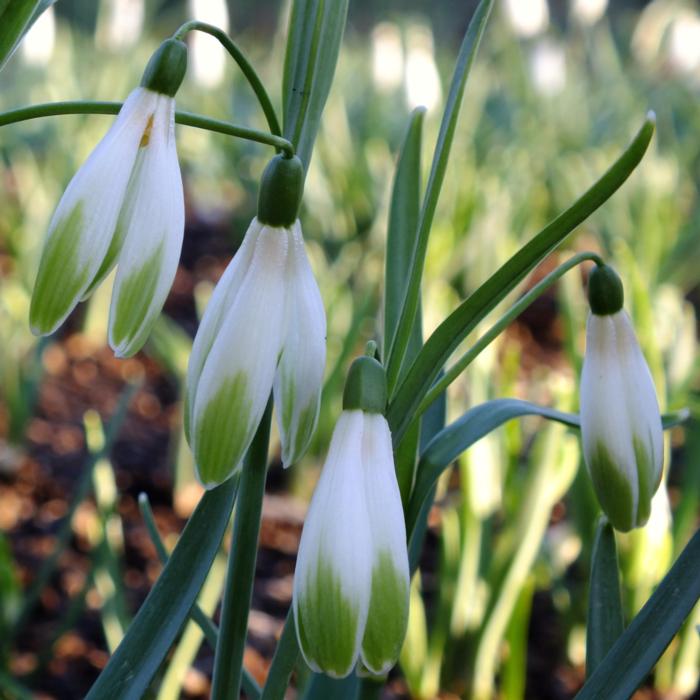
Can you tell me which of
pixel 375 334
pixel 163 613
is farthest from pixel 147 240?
pixel 375 334

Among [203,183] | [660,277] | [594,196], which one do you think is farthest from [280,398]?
[203,183]

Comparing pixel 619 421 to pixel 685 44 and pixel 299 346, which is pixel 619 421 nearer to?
pixel 299 346

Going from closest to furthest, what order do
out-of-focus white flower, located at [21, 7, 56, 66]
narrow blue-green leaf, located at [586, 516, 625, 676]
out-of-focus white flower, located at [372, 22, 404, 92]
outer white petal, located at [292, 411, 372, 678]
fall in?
outer white petal, located at [292, 411, 372, 678], narrow blue-green leaf, located at [586, 516, 625, 676], out-of-focus white flower, located at [21, 7, 56, 66], out-of-focus white flower, located at [372, 22, 404, 92]

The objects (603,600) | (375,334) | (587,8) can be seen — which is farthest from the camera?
(587,8)

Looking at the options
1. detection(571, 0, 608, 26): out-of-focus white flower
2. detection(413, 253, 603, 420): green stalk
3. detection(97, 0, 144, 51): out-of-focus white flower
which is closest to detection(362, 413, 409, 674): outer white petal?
detection(413, 253, 603, 420): green stalk

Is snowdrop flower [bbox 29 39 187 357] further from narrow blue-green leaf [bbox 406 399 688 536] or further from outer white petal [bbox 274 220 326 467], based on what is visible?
narrow blue-green leaf [bbox 406 399 688 536]

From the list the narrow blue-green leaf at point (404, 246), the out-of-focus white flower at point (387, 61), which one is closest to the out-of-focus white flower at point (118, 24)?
the out-of-focus white flower at point (387, 61)

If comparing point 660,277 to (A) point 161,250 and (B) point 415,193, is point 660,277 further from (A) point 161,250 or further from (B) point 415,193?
(A) point 161,250
